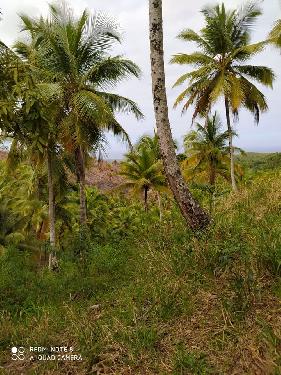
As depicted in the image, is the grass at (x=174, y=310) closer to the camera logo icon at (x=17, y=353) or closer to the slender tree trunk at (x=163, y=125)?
the camera logo icon at (x=17, y=353)

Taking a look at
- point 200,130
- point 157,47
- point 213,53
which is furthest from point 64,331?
point 200,130

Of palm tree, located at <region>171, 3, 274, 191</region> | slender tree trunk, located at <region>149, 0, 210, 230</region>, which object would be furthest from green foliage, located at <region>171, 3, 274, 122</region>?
slender tree trunk, located at <region>149, 0, 210, 230</region>

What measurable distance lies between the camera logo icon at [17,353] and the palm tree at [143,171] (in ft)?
67.9

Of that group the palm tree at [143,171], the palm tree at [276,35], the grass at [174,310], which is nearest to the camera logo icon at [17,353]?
the grass at [174,310]

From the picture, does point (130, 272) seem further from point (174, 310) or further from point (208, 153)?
point (208, 153)

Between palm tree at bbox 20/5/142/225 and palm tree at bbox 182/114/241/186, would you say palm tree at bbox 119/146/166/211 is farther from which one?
palm tree at bbox 20/5/142/225

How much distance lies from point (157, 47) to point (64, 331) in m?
5.29

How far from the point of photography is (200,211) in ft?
24.5

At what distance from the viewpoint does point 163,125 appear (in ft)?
24.5

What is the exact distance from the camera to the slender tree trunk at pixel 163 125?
7430mm

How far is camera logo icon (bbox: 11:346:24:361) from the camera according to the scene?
510 centimetres

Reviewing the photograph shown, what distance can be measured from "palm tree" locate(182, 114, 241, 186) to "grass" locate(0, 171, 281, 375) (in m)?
17.6

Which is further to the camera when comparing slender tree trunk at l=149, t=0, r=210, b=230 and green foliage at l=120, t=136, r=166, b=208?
green foliage at l=120, t=136, r=166, b=208

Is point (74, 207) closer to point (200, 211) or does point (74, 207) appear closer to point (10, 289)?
point (10, 289)
